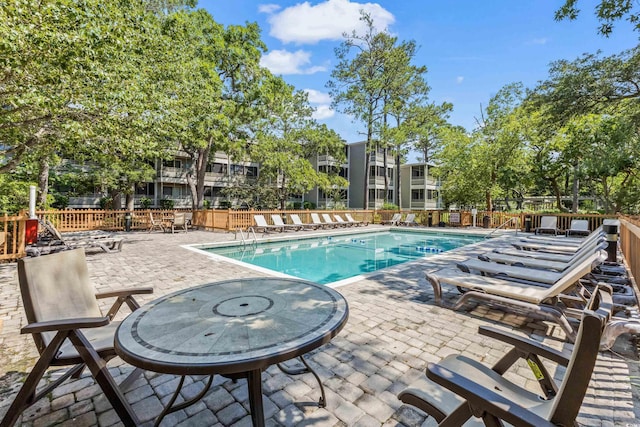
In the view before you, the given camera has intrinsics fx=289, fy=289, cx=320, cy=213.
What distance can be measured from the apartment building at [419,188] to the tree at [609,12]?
28.3m

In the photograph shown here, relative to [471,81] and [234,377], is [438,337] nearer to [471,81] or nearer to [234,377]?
[234,377]

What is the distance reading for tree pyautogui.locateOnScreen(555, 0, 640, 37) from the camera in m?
6.91

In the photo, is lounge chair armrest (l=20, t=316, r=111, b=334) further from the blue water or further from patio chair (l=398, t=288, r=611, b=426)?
the blue water

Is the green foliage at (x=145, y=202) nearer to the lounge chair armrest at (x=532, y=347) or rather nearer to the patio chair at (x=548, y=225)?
the patio chair at (x=548, y=225)

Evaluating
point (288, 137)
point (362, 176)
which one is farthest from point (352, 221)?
point (362, 176)

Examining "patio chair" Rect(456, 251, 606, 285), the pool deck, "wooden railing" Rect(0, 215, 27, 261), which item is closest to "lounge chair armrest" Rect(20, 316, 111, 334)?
the pool deck

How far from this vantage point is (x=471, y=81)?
1389 cm

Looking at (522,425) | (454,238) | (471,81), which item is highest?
(471,81)

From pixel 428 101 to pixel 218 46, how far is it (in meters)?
17.1

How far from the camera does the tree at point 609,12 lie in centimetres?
691

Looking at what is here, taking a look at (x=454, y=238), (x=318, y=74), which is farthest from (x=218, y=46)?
(x=454, y=238)

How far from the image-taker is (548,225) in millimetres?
14102

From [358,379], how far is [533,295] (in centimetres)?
248

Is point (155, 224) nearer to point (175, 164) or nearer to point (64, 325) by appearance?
point (64, 325)
